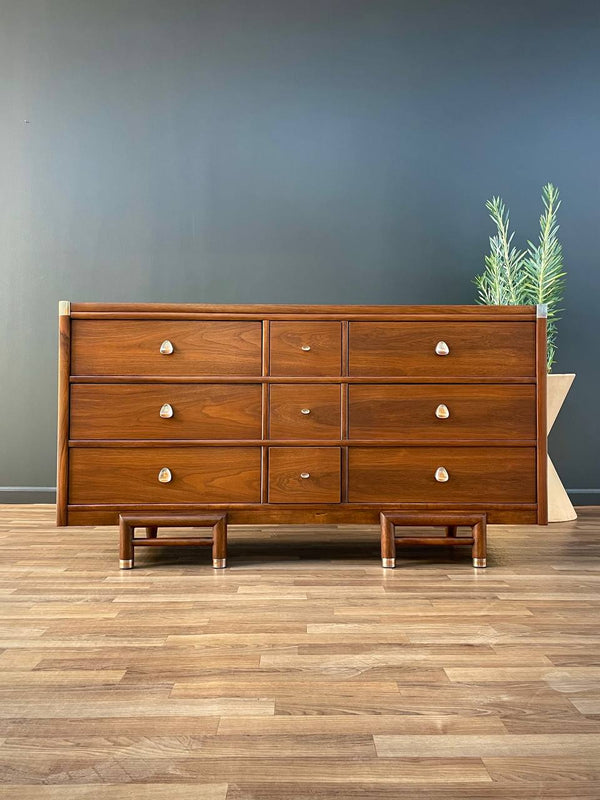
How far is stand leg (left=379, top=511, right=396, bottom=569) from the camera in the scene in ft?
5.55

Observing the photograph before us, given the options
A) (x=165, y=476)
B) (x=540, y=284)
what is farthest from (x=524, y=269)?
(x=165, y=476)

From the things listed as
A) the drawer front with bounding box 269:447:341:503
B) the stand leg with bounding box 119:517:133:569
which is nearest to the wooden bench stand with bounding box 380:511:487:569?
the drawer front with bounding box 269:447:341:503

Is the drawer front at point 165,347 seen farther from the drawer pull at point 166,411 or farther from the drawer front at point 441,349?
the drawer front at point 441,349

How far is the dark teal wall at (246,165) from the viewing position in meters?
2.71

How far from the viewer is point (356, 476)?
1.69 meters

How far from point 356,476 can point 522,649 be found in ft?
2.18

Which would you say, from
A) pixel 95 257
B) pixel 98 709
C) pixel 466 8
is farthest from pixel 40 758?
pixel 466 8

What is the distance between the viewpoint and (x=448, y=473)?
5.57 feet

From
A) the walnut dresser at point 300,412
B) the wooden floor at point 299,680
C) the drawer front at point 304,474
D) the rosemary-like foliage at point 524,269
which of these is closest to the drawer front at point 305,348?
the walnut dresser at point 300,412

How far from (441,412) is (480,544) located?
1.20 ft

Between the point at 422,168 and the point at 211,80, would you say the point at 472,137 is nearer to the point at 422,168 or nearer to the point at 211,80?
the point at 422,168

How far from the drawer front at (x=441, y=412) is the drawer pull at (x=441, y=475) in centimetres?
8

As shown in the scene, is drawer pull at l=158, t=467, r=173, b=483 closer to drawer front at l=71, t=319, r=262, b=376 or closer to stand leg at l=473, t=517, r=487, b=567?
drawer front at l=71, t=319, r=262, b=376

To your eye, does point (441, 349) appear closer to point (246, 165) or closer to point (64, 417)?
point (64, 417)
